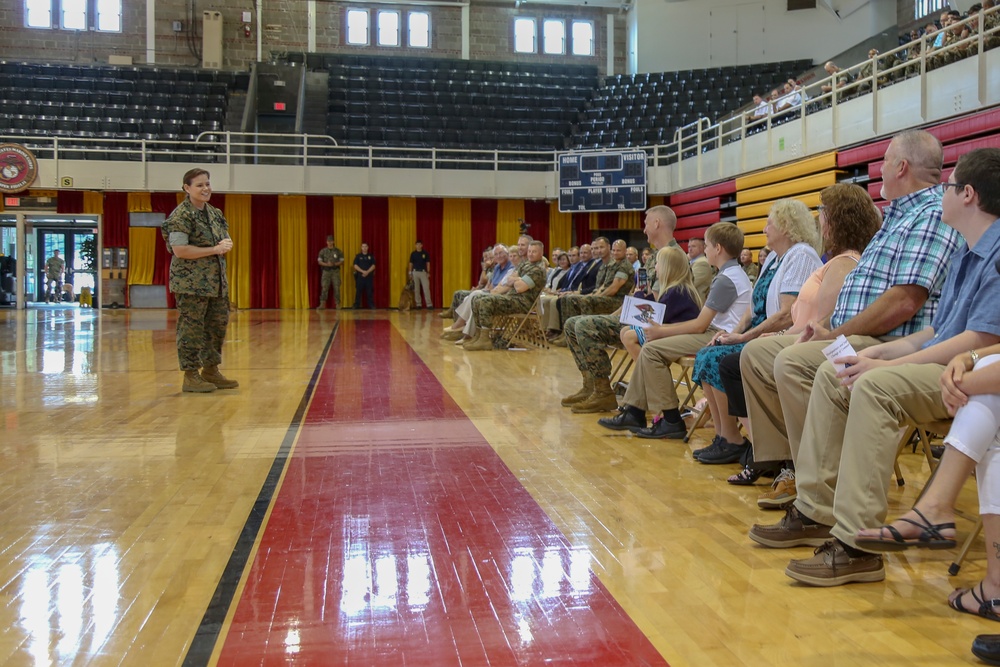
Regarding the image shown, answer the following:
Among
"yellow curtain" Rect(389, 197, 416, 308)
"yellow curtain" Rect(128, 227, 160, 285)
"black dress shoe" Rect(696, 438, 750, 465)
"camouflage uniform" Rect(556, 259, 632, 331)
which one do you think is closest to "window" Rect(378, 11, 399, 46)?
"yellow curtain" Rect(389, 197, 416, 308)

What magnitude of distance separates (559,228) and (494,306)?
9490 millimetres

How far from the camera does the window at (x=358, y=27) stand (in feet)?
64.7

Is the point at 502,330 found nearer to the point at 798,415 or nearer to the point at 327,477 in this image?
the point at 327,477

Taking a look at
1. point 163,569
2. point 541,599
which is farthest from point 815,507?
point 163,569

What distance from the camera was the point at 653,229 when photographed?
15.0ft

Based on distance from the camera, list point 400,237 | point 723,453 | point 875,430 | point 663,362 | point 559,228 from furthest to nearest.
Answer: point 559,228 → point 400,237 → point 663,362 → point 723,453 → point 875,430

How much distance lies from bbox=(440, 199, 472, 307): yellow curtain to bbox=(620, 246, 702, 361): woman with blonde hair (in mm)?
13274

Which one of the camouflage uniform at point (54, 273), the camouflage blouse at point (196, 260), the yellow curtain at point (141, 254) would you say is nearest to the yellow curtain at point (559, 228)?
the yellow curtain at point (141, 254)

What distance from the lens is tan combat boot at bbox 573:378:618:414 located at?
4.91 meters

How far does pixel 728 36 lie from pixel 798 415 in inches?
723

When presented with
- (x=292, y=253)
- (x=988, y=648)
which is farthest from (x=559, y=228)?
(x=988, y=648)

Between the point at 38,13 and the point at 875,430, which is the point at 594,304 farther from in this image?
the point at 38,13

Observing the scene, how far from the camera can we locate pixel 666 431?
13.8 feet

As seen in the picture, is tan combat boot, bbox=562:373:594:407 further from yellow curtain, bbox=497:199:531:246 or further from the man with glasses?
yellow curtain, bbox=497:199:531:246
